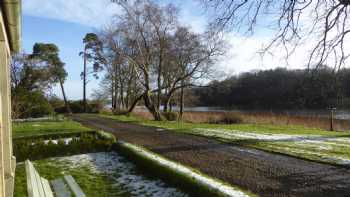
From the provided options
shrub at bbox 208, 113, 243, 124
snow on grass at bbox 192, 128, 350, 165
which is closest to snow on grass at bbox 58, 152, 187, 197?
snow on grass at bbox 192, 128, 350, 165

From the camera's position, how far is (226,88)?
1249 inches

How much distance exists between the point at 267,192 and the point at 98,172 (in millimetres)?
4218

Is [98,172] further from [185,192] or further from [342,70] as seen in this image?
[342,70]

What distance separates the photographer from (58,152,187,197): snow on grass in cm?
679

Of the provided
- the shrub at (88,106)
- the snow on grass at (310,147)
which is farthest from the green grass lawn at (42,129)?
the shrub at (88,106)

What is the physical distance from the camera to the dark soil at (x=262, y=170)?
6.43m

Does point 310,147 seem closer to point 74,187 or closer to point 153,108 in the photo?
point 74,187

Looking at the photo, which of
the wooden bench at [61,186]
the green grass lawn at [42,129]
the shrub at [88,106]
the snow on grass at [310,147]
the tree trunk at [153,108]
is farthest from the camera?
the shrub at [88,106]

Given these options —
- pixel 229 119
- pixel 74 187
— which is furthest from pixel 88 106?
pixel 74 187

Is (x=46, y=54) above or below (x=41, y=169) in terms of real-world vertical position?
above

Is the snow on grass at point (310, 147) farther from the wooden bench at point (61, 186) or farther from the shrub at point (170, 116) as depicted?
the shrub at point (170, 116)

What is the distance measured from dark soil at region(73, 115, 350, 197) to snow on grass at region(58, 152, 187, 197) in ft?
3.95

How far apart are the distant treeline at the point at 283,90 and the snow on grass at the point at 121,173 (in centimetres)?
406

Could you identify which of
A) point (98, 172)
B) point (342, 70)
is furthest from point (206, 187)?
point (342, 70)
